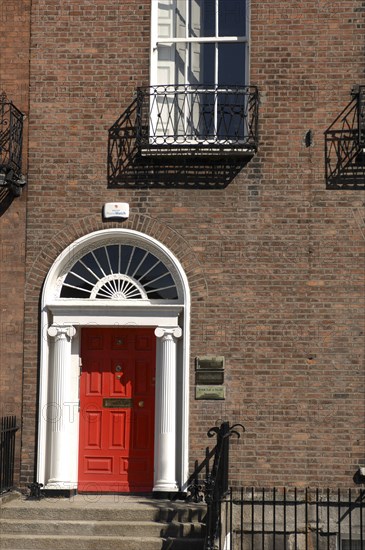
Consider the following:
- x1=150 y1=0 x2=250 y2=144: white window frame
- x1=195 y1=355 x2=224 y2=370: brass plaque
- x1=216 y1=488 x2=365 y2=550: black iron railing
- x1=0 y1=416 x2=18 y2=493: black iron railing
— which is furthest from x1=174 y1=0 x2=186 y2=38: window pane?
x1=216 y1=488 x2=365 y2=550: black iron railing

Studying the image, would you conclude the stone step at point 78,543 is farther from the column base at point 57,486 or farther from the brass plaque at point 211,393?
the brass plaque at point 211,393

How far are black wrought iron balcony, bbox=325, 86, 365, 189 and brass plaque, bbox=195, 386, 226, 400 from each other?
2897 mm

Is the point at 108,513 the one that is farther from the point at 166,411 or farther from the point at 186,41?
the point at 186,41

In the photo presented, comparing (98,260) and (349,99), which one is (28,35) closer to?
(98,260)

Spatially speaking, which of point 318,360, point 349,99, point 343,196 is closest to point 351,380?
point 318,360

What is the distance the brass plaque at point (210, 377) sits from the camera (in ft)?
43.5

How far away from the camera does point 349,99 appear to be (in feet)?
44.3

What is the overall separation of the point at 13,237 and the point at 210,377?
3126 mm

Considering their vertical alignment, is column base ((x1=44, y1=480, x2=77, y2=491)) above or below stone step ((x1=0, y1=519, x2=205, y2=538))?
above

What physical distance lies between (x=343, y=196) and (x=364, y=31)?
2133 millimetres

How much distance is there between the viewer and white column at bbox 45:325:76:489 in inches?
523

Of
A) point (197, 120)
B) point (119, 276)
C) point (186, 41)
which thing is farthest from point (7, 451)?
point (186, 41)

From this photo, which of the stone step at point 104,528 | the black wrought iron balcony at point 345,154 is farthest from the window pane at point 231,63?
the stone step at point 104,528

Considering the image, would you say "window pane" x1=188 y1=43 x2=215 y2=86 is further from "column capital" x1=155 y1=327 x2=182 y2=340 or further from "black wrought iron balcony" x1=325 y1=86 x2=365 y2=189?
"column capital" x1=155 y1=327 x2=182 y2=340
